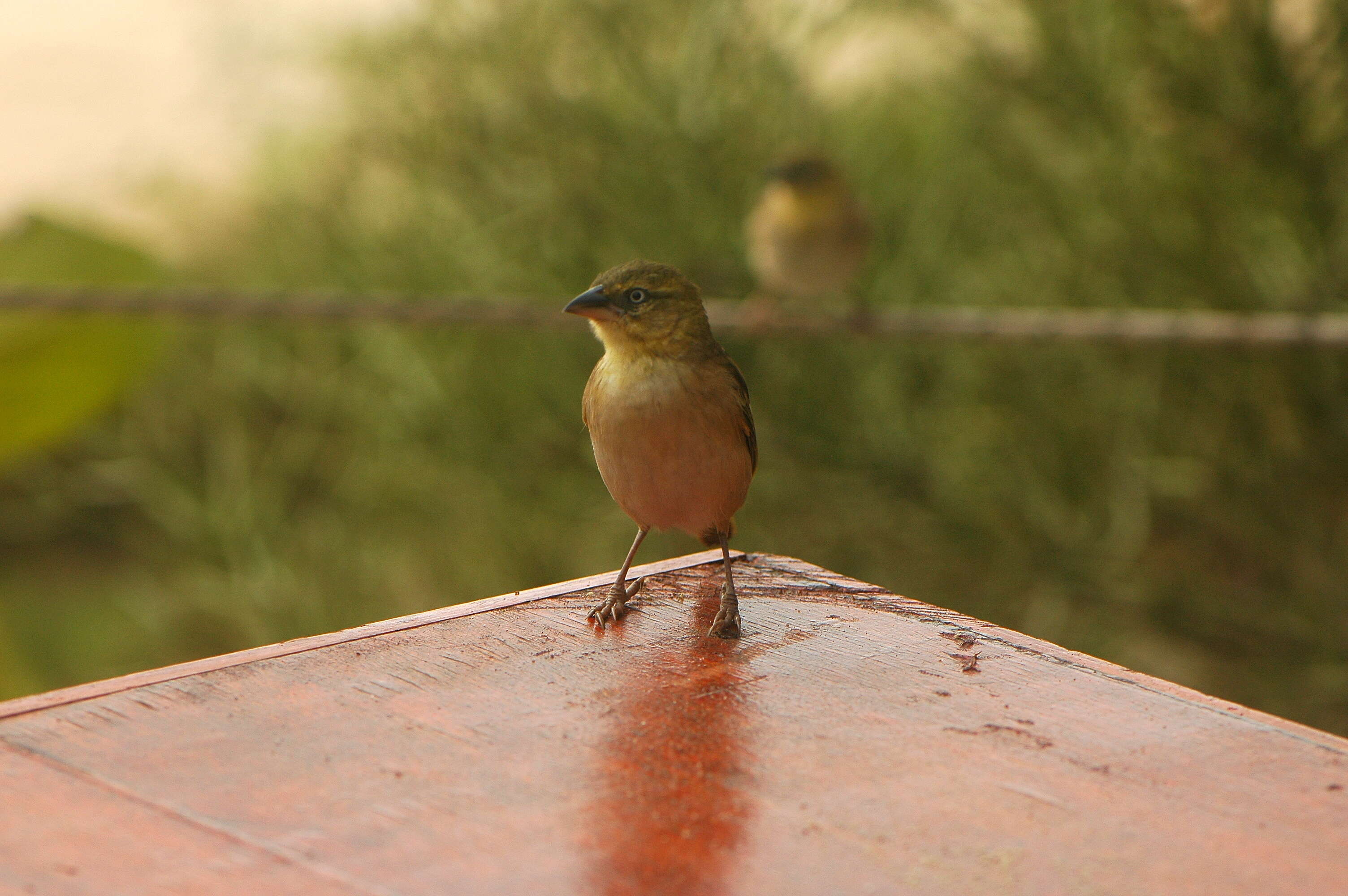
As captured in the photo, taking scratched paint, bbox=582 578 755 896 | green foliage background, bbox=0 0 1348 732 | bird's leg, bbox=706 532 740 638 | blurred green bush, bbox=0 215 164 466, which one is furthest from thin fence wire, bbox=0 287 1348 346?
blurred green bush, bbox=0 215 164 466

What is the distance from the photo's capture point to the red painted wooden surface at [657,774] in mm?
Result: 947

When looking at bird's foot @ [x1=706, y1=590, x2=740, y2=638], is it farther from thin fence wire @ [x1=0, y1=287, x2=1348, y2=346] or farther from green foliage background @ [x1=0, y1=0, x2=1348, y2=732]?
green foliage background @ [x1=0, y1=0, x2=1348, y2=732]

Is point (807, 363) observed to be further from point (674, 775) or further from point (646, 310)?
point (674, 775)

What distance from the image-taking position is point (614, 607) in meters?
1.60

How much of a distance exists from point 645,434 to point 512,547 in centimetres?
384

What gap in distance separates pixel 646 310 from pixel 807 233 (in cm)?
318

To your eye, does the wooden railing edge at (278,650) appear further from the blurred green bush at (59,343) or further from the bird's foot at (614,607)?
the blurred green bush at (59,343)

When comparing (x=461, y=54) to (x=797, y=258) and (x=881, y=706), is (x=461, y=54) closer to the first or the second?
(x=797, y=258)

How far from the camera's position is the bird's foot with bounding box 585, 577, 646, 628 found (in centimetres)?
157

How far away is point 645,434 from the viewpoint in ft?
5.56

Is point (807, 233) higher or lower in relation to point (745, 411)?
higher

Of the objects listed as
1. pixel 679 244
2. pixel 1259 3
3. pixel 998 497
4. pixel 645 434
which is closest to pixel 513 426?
pixel 679 244

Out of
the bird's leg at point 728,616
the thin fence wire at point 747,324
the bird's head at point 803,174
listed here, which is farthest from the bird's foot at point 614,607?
the bird's head at point 803,174

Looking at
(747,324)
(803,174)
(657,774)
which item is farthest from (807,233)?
(657,774)
